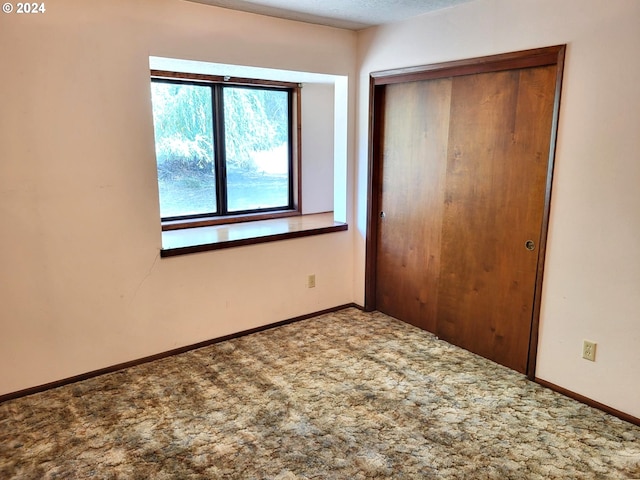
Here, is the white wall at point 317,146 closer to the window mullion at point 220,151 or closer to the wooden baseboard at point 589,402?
the window mullion at point 220,151

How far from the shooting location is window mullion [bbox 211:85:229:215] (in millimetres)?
3809

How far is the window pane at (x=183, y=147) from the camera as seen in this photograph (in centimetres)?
359

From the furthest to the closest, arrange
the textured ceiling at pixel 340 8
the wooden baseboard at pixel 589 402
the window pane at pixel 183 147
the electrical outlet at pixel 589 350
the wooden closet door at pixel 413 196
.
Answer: the window pane at pixel 183 147
the wooden closet door at pixel 413 196
the textured ceiling at pixel 340 8
the electrical outlet at pixel 589 350
the wooden baseboard at pixel 589 402

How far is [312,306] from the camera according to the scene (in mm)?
3924

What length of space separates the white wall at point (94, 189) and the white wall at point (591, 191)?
175 cm

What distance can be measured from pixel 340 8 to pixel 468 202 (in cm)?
156

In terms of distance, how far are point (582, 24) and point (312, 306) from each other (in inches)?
106

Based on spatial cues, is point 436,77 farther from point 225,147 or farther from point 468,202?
point 225,147

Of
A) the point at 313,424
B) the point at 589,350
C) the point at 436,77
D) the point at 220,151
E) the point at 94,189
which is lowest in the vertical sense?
the point at 313,424

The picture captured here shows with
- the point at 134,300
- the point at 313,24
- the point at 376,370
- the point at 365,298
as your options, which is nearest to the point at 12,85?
the point at 134,300

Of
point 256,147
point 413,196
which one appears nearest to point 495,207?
point 413,196

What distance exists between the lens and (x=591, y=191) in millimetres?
2461

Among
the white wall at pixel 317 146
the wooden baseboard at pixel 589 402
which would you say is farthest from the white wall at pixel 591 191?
the white wall at pixel 317 146

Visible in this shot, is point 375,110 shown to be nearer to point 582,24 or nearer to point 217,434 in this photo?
point 582,24
